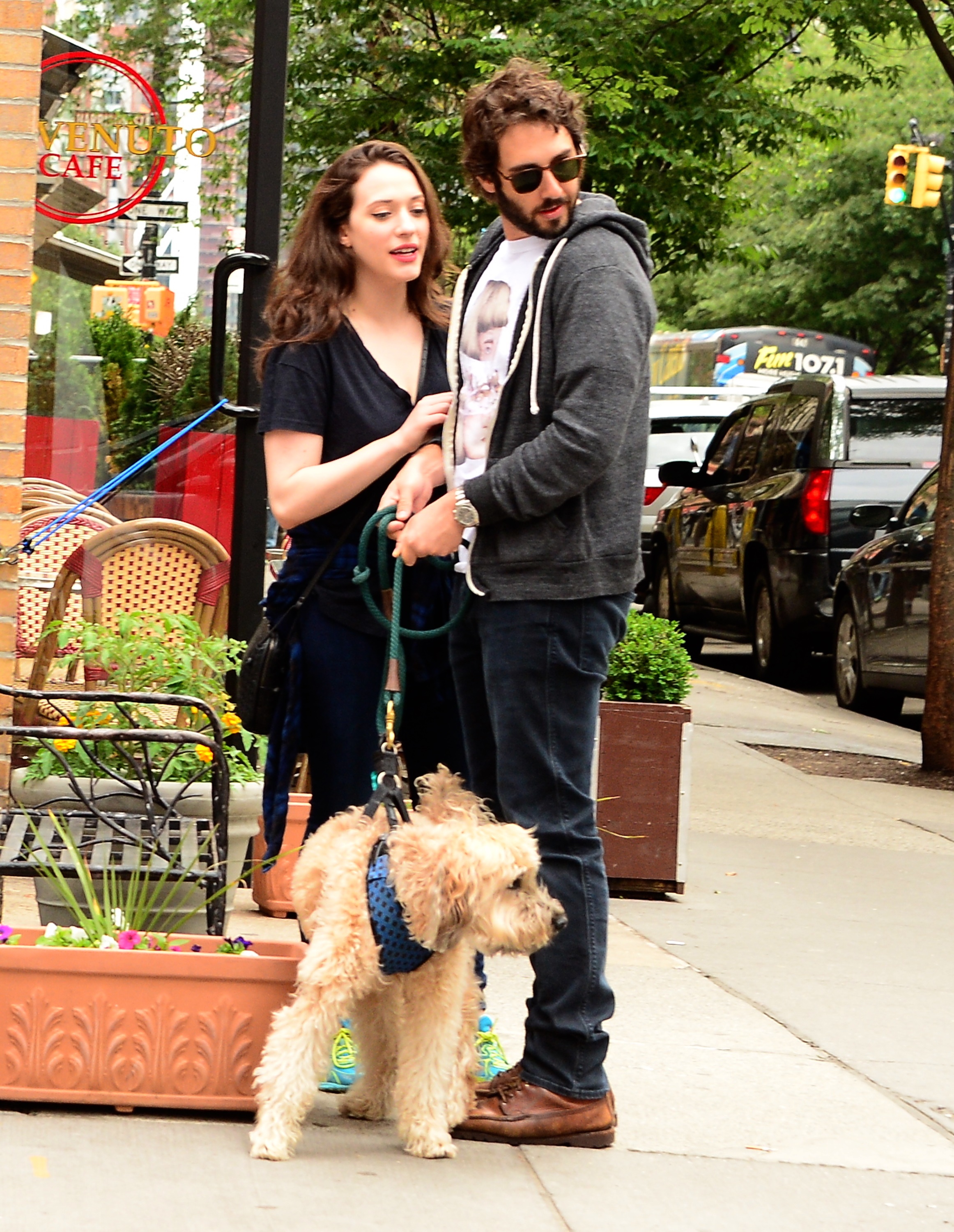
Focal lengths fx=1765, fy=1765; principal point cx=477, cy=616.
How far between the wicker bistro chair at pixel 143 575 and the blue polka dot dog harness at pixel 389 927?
2821 millimetres

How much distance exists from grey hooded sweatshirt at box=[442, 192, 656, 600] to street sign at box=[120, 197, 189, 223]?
590 cm

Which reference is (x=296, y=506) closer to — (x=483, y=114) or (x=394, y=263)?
(x=394, y=263)

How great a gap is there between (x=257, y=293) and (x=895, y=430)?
8.12 m

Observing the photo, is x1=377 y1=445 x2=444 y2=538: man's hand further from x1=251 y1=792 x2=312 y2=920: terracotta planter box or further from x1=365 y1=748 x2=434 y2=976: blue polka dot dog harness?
x1=251 y1=792 x2=312 y2=920: terracotta planter box

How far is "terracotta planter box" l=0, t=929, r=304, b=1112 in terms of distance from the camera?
3.48 meters

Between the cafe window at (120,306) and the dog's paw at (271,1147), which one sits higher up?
the cafe window at (120,306)

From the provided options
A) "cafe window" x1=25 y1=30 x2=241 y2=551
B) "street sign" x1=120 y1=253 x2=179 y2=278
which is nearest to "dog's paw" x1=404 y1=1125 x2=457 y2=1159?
"cafe window" x1=25 y1=30 x2=241 y2=551

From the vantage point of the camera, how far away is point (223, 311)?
5.51m

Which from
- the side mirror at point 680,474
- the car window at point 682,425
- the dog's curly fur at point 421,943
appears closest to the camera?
the dog's curly fur at point 421,943

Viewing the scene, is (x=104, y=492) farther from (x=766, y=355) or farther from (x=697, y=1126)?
(x=766, y=355)

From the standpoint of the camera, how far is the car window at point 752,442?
13.8 meters

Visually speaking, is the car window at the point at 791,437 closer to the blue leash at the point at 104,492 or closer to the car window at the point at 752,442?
the car window at the point at 752,442

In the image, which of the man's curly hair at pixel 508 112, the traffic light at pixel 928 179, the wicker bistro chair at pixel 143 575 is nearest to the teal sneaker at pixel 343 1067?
the man's curly hair at pixel 508 112

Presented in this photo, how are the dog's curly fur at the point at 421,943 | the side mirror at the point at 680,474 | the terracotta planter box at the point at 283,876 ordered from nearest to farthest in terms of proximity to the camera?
the dog's curly fur at the point at 421,943 → the terracotta planter box at the point at 283,876 → the side mirror at the point at 680,474
